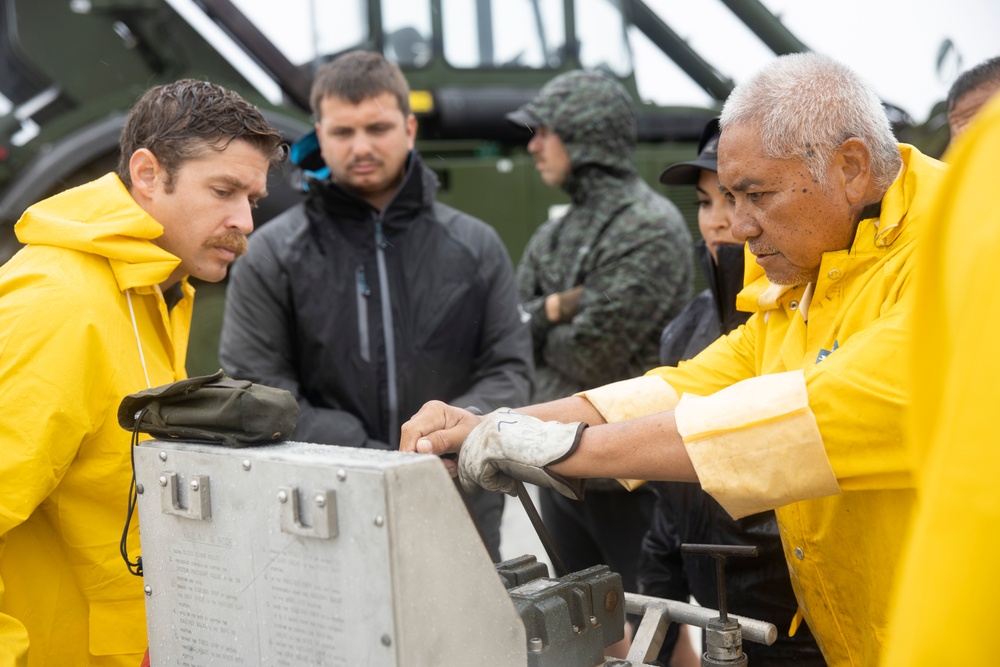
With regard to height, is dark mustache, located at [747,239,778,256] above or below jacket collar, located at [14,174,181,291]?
below

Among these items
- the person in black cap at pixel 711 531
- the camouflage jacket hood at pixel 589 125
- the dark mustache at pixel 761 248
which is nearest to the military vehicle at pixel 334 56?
the camouflage jacket hood at pixel 589 125

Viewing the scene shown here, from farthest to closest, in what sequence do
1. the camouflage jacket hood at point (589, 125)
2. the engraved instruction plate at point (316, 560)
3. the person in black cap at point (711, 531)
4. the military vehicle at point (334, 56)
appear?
the military vehicle at point (334, 56) → the camouflage jacket hood at point (589, 125) → the person in black cap at point (711, 531) → the engraved instruction plate at point (316, 560)

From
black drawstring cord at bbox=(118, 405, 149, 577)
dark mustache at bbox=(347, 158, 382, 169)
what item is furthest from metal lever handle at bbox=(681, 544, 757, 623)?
dark mustache at bbox=(347, 158, 382, 169)

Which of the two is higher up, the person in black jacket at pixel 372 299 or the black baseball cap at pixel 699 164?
the black baseball cap at pixel 699 164

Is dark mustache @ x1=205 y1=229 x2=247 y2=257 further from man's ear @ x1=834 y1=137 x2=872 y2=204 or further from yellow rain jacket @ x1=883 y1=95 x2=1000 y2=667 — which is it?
yellow rain jacket @ x1=883 y1=95 x2=1000 y2=667

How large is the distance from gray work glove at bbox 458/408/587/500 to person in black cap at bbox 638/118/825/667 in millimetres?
739

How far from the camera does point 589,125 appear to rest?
11.0 ft

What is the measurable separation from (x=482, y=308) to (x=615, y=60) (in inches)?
154

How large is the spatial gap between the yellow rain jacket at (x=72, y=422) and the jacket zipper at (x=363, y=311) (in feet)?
3.32

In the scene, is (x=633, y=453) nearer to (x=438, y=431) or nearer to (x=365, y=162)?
(x=438, y=431)

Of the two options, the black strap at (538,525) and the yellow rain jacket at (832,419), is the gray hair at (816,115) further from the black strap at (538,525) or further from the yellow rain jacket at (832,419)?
the black strap at (538,525)

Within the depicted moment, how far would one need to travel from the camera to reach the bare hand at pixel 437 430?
1711mm

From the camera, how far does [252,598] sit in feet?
4.23

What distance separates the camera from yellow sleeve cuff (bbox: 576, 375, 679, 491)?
1.86 m
